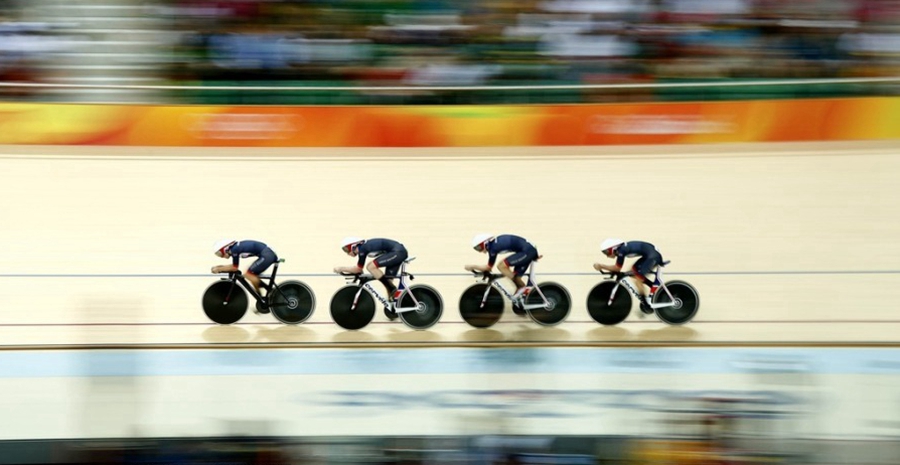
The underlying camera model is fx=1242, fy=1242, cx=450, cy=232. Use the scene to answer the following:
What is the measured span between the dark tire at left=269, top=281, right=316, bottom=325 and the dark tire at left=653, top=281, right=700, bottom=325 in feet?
8.56

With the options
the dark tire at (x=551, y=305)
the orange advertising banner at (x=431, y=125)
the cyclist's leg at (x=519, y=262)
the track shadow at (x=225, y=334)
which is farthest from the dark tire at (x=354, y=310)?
the orange advertising banner at (x=431, y=125)

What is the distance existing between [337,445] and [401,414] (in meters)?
0.42

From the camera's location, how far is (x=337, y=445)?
5066 mm

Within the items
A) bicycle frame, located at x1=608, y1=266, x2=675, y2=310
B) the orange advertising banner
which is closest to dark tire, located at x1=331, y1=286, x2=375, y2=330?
bicycle frame, located at x1=608, y1=266, x2=675, y2=310

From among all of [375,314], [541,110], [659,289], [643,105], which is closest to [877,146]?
[643,105]

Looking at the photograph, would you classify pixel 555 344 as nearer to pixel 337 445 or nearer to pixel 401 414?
pixel 401 414

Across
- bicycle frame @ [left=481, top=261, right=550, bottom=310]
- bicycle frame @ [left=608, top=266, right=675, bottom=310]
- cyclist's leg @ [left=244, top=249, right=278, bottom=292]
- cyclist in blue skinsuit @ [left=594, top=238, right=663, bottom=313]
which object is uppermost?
cyclist in blue skinsuit @ [left=594, top=238, right=663, bottom=313]

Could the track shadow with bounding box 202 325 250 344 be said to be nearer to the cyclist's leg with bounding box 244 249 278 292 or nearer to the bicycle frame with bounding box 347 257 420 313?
the cyclist's leg with bounding box 244 249 278 292

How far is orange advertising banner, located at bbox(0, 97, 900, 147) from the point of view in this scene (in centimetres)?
1347

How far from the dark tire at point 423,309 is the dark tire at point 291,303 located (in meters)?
0.71

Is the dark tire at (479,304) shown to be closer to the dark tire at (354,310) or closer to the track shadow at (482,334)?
the track shadow at (482,334)

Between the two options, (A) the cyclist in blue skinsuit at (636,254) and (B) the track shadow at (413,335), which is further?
(A) the cyclist in blue skinsuit at (636,254)

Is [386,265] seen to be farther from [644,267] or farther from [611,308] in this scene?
[644,267]

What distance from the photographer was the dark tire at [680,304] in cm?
931
